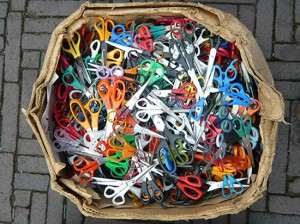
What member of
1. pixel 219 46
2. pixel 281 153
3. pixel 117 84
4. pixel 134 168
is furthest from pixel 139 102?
pixel 281 153

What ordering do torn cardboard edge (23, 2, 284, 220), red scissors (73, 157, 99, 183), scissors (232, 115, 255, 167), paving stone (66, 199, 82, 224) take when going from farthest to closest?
paving stone (66, 199, 82, 224) < red scissors (73, 157, 99, 183) < scissors (232, 115, 255, 167) < torn cardboard edge (23, 2, 284, 220)

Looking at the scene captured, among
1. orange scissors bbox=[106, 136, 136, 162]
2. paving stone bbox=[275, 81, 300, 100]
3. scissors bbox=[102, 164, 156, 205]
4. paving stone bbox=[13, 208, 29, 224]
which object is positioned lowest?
paving stone bbox=[13, 208, 29, 224]

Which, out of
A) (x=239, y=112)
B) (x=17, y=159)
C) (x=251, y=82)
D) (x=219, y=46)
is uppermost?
(x=219, y=46)

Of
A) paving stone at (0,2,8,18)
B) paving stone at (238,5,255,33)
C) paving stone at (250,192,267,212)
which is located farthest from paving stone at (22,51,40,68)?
paving stone at (250,192,267,212)

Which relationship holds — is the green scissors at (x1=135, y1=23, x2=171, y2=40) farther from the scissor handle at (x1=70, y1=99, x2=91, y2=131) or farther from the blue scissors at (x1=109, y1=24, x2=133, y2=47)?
the scissor handle at (x1=70, y1=99, x2=91, y2=131)

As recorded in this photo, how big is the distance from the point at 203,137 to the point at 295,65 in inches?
25.5

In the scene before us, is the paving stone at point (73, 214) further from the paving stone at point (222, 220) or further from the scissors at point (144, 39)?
the scissors at point (144, 39)

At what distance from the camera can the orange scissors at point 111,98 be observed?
67.9 inches

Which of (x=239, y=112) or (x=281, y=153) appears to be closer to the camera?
(x=239, y=112)

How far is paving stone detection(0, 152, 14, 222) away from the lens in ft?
7.41

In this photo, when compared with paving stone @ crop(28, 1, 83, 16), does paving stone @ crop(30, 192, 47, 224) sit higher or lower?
lower

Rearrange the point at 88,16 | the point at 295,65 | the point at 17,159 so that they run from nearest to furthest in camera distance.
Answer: the point at 88,16
the point at 295,65
the point at 17,159

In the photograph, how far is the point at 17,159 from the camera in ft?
7.37

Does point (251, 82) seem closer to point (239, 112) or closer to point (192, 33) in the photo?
point (239, 112)
